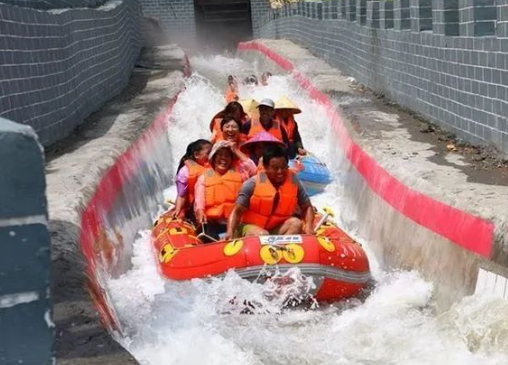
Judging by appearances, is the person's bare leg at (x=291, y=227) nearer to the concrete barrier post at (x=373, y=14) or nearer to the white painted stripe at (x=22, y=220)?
the white painted stripe at (x=22, y=220)

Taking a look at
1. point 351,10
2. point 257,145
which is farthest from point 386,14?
point 257,145

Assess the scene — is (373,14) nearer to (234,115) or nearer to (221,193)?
(234,115)

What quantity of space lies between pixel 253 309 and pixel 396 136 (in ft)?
13.3

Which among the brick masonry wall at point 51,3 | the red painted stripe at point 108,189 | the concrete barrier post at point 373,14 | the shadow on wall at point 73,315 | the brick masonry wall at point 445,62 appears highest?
Result: the brick masonry wall at point 51,3

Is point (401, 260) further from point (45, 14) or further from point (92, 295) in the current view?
point (45, 14)

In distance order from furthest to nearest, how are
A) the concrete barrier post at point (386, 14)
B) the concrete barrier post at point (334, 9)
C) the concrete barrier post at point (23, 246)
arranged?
the concrete barrier post at point (334, 9) → the concrete barrier post at point (386, 14) → the concrete barrier post at point (23, 246)

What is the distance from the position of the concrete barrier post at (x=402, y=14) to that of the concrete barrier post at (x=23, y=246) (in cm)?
1020

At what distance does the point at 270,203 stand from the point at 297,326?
1416 millimetres

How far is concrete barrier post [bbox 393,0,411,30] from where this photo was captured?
39.3 ft

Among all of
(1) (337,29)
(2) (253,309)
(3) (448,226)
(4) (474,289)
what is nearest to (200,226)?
(2) (253,309)

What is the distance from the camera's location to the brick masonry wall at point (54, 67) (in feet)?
28.5

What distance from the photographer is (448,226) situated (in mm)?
6430

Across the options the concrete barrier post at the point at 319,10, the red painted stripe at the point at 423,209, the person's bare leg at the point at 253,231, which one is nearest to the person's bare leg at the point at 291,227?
the person's bare leg at the point at 253,231

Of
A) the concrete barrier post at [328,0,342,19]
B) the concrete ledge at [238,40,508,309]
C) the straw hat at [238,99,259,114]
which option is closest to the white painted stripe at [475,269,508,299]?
the concrete ledge at [238,40,508,309]
